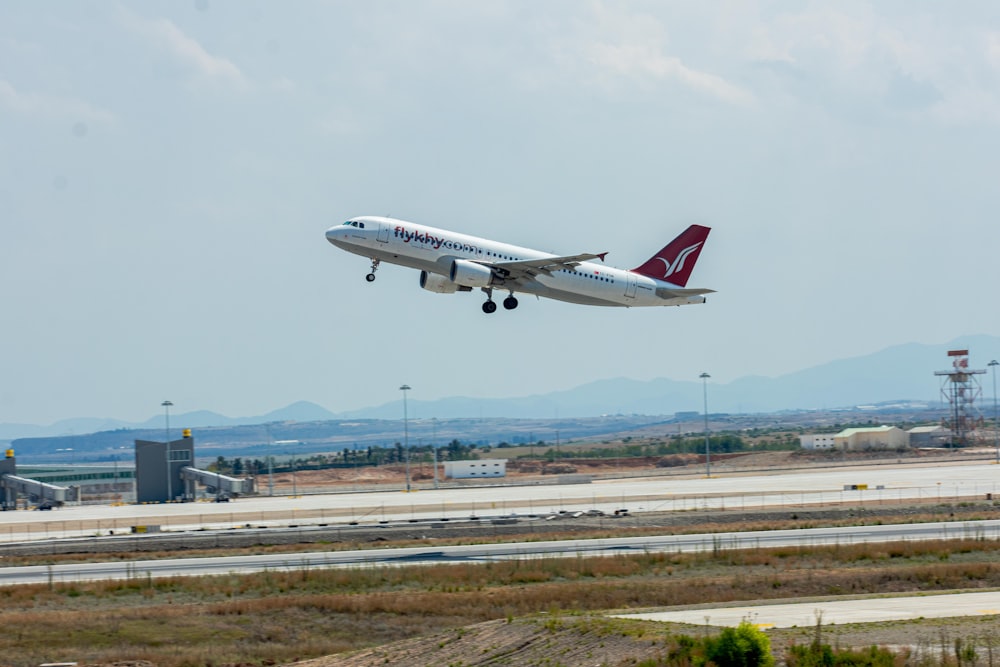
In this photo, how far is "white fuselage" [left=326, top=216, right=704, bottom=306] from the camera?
195ft

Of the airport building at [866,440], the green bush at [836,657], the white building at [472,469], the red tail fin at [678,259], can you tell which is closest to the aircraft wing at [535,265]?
the red tail fin at [678,259]

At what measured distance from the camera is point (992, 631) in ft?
80.7

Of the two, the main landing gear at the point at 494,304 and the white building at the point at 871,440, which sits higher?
the main landing gear at the point at 494,304

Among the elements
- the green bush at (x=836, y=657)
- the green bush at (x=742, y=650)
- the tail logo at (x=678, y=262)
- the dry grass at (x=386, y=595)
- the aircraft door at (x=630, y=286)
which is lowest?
the dry grass at (x=386, y=595)

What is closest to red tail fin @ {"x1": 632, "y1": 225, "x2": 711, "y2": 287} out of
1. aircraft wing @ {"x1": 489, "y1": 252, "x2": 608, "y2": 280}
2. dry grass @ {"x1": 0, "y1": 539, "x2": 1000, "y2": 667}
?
aircraft wing @ {"x1": 489, "y1": 252, "x2": 608, "y2": 280}

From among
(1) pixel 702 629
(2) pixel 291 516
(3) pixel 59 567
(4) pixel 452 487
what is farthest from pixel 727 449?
(1) pixel 702 629

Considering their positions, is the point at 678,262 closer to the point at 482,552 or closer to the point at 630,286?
the point at 630,286

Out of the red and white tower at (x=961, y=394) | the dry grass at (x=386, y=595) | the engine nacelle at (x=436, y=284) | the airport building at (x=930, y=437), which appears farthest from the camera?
the airport building at (x=930, y=437)

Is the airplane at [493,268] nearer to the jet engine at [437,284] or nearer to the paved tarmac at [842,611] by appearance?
the jet engine at [437,284]

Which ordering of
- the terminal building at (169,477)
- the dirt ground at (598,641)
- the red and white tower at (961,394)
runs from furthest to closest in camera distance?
the red and white tower at (961,394), the terminal building at (169,477), the dirt ground at (598,641)

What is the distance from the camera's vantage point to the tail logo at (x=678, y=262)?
234 ft

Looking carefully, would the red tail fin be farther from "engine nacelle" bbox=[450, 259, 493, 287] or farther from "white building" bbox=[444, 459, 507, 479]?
"white building" bbox=[444, 459, 507, 479]

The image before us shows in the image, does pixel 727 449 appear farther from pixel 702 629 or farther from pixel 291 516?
pixel 702 629

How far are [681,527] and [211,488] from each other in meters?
56.7
